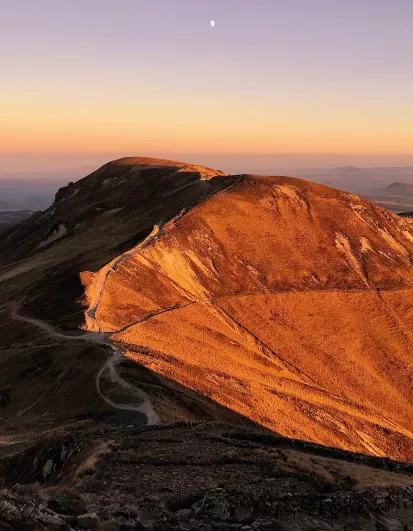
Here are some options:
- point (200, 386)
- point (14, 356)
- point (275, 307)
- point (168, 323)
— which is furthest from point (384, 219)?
point (14, 356)

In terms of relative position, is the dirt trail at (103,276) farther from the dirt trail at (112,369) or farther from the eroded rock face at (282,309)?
the dirt trail at (112,369)

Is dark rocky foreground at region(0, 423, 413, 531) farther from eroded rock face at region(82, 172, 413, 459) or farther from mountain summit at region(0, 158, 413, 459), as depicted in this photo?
eroded rock face at region(82, 172, 413, 459)

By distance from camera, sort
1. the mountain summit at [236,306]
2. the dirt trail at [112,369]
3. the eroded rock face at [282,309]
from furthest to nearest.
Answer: the eroded rock face at [282,309], the mountain summit at [236,306], the dirt trail at [112,369]

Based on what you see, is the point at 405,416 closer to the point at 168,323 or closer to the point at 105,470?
the point at 168,323

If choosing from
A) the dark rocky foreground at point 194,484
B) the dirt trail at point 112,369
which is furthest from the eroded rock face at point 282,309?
the dark rocky foreground at point 194,484

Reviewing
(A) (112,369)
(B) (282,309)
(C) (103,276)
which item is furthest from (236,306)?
(A) (112,369)

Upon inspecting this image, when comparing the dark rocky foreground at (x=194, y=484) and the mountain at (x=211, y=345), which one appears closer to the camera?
the dark rocky foreground at (x=194, y=484)

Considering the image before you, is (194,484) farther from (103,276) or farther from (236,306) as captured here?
(236,306)

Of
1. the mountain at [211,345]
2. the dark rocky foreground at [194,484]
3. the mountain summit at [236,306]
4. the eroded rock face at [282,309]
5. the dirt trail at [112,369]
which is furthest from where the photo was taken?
the eroded rock face at [282,309]
